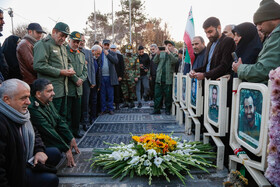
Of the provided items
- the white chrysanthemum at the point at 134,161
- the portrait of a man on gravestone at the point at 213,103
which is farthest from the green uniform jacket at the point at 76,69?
the portrait of a man on gravestone at the point at 213,103

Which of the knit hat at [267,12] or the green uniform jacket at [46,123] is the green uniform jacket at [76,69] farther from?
the knit hat at [267,12]

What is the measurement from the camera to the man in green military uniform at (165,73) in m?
7.75

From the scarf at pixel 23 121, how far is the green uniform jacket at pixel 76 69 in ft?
7.55

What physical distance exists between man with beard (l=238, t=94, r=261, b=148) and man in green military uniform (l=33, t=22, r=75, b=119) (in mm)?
3056

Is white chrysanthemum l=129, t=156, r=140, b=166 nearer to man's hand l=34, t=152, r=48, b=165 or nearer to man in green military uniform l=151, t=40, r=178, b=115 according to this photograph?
man's hand l=34, t=152, r=48, b=165

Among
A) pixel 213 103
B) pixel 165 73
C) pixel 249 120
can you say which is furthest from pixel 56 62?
pixel 165 73

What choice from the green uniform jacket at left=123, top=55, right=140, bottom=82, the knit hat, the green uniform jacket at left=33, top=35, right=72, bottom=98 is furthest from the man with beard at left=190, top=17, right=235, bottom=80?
the green uniform jacket at left=123, top=55, right=140, bottom=82

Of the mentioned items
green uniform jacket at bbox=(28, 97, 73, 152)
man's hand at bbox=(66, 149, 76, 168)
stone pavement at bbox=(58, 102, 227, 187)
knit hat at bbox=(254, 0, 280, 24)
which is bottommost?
stone pavement at bbox=(58, 102, 227, 187)

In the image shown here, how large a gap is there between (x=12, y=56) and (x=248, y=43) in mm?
4209

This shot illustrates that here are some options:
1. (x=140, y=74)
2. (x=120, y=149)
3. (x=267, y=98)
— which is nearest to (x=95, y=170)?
(x=120, y=149)

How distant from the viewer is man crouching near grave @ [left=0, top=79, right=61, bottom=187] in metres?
2.10

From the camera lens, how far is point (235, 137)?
116 inches

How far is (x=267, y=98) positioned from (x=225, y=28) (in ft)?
12.2

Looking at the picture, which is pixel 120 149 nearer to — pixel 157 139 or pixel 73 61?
pixel 157 139
